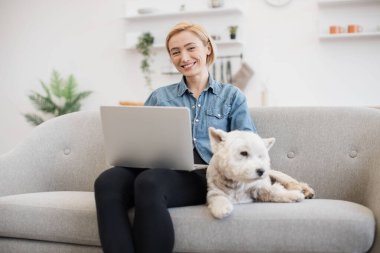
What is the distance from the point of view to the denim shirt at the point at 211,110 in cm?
193

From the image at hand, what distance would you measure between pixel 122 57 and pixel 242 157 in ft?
11.2

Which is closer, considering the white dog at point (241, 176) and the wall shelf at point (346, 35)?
the white dog at point (241, 176)

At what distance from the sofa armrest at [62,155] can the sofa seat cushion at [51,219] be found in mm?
363

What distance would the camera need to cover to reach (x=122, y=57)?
4.78 metres

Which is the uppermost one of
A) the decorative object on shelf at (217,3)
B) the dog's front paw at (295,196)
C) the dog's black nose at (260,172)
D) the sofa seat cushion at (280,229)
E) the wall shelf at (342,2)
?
the decorative object on shelf at (217,3)

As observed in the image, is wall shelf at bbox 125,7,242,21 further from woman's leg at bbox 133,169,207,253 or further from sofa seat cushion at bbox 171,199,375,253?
sofa seat cushion at bbox 171,199,375,253

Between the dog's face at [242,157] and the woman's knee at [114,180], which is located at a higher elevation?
the dog's face at [242,157]

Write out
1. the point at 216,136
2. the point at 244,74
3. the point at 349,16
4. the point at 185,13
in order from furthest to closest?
the point at 185,13
the point at 244,74
the point at 349,16
the point at 216,136

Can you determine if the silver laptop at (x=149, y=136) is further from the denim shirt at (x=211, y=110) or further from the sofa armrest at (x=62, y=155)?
the sofa armrest at (x=62, y=155)

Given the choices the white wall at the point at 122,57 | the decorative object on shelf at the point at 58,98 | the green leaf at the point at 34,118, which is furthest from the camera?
the green leaf at the point at 34,118

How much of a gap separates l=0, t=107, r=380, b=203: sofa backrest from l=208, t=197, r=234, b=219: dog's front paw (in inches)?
22.1

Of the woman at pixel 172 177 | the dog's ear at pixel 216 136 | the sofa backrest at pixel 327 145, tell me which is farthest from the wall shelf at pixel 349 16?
the dog's ear at pixel 216 136

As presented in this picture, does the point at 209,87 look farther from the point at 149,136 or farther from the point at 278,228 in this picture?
the point at 278,228

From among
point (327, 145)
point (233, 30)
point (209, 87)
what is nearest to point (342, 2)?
point (233, 30)
